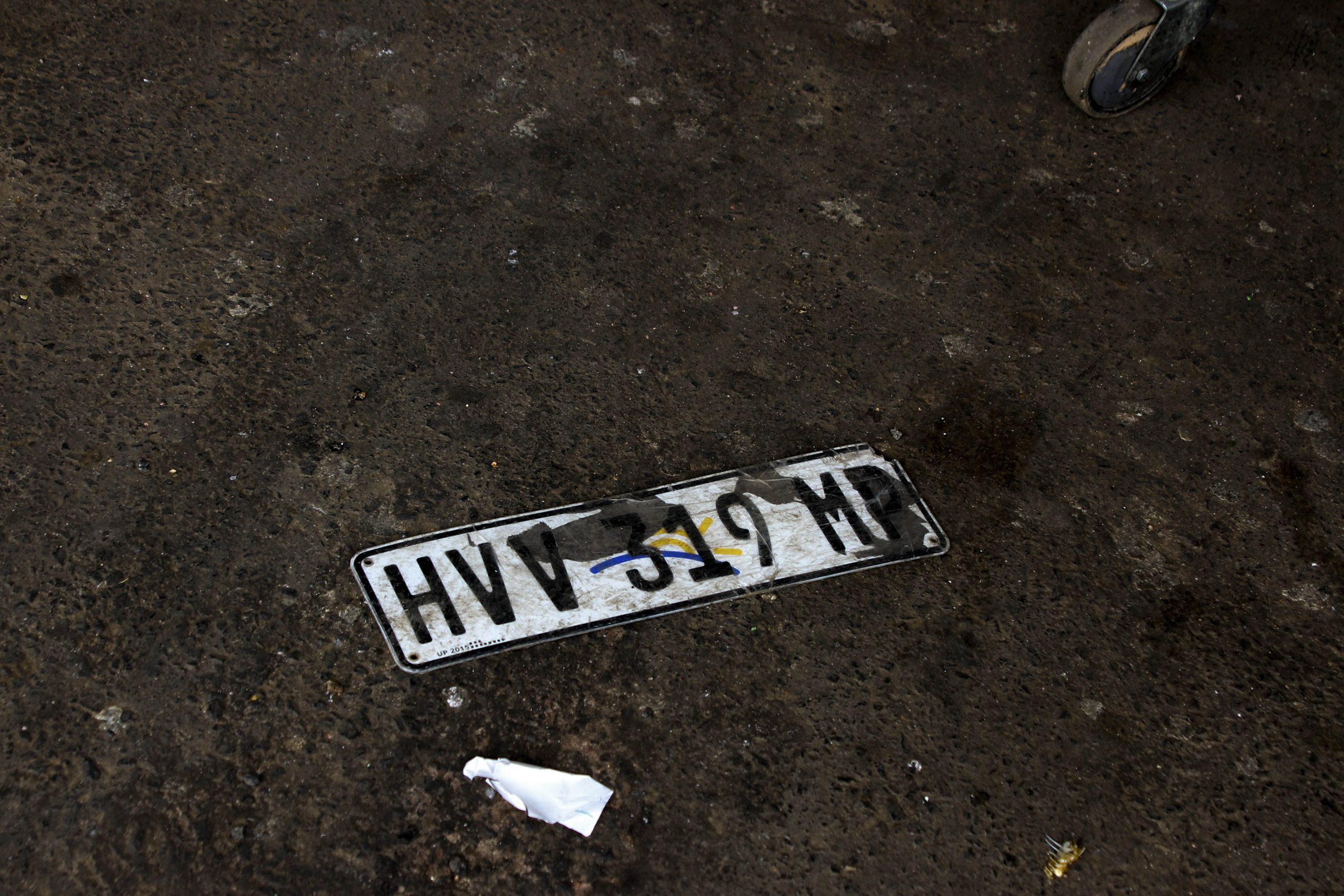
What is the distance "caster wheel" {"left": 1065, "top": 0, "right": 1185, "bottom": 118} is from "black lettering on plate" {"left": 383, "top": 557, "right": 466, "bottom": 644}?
3.72 meters

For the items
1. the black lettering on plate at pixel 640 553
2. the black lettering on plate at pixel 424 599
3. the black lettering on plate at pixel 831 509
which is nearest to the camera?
the black lettering on plate at pixel 424 599

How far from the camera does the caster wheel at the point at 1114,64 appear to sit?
3.75 metres

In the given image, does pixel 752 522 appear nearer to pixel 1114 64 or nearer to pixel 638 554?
pixel 638 554

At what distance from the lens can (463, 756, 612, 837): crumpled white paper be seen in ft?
7.35

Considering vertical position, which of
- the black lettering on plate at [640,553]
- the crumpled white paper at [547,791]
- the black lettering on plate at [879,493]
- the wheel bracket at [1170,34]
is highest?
the wheel bracket at [1170,34]

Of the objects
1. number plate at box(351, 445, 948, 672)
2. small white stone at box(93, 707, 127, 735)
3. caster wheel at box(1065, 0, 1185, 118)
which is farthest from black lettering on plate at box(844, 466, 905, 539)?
caster wheel at box(1065, 0, 1185, 118)

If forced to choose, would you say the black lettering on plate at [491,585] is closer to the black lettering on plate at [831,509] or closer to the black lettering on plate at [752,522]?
the black lettering on plate at [752,522]

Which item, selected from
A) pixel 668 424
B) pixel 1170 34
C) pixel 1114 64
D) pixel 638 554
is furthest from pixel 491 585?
pixel 1170 34

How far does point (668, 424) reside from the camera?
2920 millimetres

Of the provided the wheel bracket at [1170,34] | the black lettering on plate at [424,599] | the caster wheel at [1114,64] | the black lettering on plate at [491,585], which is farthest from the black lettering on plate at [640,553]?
the wheel bracket at [1170,34]

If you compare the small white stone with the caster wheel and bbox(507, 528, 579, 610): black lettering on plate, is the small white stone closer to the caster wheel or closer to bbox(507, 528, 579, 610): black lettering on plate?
bbox(507, 528, 579, 610): black lettering on plate

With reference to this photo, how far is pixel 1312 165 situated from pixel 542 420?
3919mm

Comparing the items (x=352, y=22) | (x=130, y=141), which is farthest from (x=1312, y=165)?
(x=130, y=141)

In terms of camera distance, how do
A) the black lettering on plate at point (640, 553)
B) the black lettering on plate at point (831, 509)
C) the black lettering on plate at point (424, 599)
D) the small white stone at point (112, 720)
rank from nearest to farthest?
the small white stone at point (112, 720), the black lettering on plate at point (424, 599), the black lettering on plate at point (640, 553), the black lettering on plate at point (831, 509)
